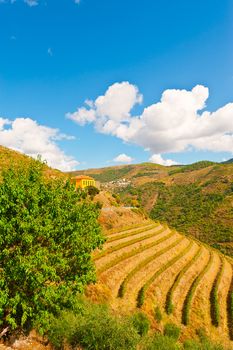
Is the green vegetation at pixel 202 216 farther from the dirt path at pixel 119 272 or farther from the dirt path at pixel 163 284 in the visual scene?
the dirt path at pixel 119 272

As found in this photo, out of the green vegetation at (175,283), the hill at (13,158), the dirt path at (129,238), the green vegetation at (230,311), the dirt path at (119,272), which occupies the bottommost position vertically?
the green vegetation at (230,311)

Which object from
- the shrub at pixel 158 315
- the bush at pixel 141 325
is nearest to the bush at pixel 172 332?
the shrub at pixel 158 315

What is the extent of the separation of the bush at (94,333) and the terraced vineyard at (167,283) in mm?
11037

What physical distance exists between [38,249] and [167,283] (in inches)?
1137

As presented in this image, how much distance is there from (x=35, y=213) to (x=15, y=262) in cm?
369

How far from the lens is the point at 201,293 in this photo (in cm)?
4169

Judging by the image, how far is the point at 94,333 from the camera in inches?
825

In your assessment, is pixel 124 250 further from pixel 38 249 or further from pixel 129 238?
pixel 38 249

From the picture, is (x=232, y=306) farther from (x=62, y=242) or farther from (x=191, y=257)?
(x=62, y=242)

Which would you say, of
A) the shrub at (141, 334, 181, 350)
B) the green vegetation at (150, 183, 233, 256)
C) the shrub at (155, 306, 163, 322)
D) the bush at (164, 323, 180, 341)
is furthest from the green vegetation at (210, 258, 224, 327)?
the green vegetation at (150, 183, 233, 256)

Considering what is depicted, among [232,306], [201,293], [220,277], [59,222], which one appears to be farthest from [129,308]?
[220,277]

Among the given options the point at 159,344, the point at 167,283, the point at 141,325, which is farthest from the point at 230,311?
the point at 159,344

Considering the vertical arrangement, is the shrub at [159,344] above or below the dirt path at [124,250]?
below

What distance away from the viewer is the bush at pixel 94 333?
20625 millimetres
